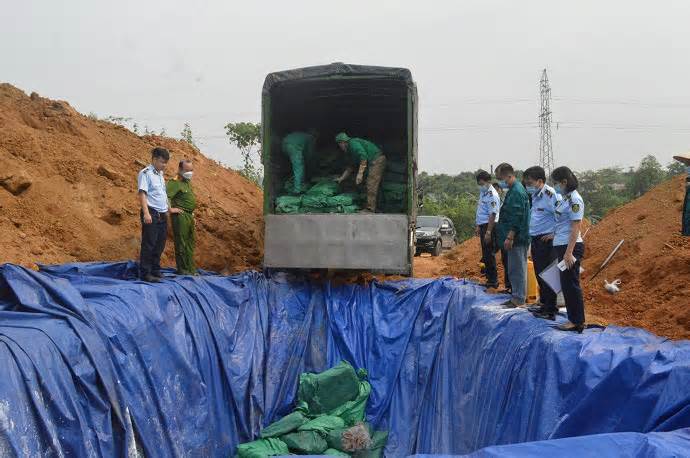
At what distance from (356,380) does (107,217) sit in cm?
420

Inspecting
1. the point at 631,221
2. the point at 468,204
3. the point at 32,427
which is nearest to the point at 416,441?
the point at 32,427

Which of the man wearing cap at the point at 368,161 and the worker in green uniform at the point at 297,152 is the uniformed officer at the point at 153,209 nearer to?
the worker in green uniform at the point at 297,152

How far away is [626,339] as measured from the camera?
459 centimetres

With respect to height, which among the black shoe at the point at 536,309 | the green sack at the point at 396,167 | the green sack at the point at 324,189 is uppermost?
the green sack at the point at 396,167

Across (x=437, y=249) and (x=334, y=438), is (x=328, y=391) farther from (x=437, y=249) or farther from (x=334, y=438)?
(x=437, y=249)

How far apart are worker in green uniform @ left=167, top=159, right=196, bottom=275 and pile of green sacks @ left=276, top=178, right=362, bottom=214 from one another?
140cm

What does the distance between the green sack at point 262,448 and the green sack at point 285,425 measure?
0.13 metres

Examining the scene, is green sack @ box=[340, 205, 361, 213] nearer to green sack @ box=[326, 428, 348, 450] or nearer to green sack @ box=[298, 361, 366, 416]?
green sack @ box=[298, 361, 366, 416]

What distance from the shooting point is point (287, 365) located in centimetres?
833

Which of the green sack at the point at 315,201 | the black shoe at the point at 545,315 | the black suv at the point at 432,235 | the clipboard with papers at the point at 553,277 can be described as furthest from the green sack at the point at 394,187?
the black suv at the point at 432,235

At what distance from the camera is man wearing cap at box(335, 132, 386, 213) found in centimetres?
873

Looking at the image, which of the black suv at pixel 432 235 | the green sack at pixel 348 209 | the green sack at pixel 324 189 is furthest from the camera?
the black suv at pixel 432 235

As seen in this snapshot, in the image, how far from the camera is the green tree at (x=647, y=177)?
85.9 feet

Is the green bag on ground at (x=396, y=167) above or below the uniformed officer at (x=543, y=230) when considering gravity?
above
